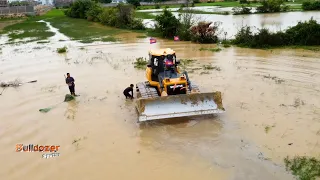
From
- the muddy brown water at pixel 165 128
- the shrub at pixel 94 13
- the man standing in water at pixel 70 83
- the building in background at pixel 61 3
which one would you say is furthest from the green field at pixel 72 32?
the building in background at pixel 61 3

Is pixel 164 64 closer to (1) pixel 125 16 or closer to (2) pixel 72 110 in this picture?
(2) pixel 72 110

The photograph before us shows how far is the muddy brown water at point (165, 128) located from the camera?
7.95 metres

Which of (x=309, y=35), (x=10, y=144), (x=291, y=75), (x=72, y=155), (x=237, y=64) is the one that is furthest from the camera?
(x=309, y=35)

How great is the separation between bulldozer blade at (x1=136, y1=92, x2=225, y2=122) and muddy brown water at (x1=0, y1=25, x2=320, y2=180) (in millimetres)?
447

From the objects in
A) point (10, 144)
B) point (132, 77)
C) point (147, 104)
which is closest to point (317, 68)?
point (132, 77)

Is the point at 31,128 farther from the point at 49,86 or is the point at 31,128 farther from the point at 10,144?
the point at 49,86

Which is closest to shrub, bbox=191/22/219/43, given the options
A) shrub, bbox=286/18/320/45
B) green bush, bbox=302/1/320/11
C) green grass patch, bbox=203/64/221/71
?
shrub, bbox=286/18/320/45

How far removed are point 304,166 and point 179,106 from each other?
4129 millimetres

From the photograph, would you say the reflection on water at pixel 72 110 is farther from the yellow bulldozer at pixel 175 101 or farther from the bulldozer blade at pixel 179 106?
the bulldozer blade at pixel 179 106

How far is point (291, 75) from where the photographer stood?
15.1m

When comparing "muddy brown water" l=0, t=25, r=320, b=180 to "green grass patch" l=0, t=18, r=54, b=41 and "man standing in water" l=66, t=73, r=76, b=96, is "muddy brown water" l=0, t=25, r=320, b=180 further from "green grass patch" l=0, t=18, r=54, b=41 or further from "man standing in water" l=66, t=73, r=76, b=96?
"green grass patch" l=0, t=18, r=54, b=41

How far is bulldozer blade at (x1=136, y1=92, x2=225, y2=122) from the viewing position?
9.98 meters

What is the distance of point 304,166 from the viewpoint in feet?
24.6

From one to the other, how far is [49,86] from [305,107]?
1129cm
